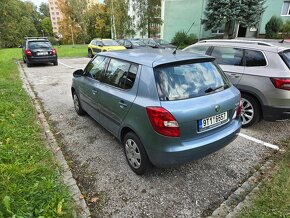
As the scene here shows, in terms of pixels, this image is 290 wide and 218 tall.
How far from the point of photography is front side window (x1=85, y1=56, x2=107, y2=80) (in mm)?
3913

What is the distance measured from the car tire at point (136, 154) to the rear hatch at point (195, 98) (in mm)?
640

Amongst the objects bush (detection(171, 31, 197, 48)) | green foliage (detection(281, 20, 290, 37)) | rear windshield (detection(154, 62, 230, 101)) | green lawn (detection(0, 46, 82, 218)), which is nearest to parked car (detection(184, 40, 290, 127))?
rear windshield (detection(154, 62, 230, 101))

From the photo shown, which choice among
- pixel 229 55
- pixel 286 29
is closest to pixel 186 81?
pixel 229 55

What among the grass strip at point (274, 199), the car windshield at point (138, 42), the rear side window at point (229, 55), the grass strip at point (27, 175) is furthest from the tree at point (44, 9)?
the grass strip at point (274, 199)

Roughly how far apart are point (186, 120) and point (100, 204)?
1463 mm

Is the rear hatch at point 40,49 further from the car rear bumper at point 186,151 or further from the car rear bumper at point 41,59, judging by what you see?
the car rear bumper at point 186,151

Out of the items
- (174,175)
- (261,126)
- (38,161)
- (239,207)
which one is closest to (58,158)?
(38,161)

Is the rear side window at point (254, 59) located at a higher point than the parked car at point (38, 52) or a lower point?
higher

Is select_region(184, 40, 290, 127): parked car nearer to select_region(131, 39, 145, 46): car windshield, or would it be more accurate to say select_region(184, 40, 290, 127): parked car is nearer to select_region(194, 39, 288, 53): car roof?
select_region(194, 39, 288, 53): car roof

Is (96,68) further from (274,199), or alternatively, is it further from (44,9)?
(44,9)

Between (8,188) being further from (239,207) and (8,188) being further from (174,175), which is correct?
(239,207)

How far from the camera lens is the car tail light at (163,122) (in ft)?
8.14

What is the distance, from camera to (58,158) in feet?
11.5

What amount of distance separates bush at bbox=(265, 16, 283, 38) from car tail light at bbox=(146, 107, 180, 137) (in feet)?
79.1
